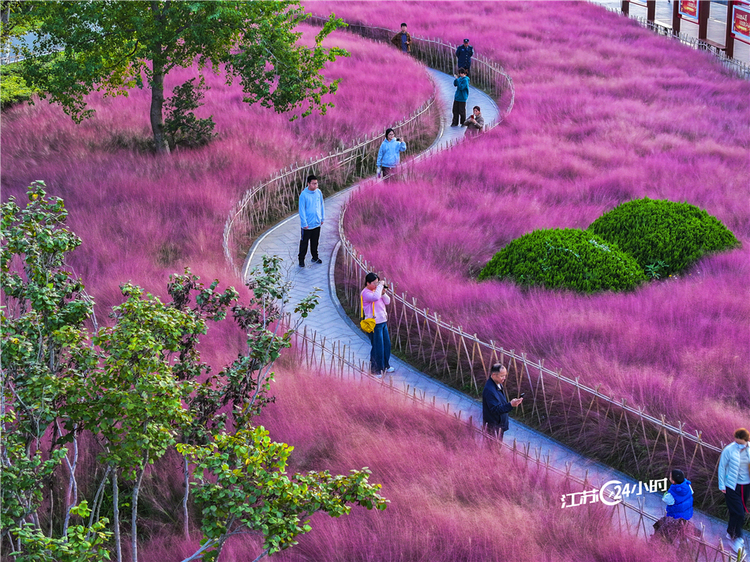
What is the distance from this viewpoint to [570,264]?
36.9ft

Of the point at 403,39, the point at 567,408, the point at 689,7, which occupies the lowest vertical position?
the point at 567,408

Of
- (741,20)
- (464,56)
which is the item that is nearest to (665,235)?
(464,56)

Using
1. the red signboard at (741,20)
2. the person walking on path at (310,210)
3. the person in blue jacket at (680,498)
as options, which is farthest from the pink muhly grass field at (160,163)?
the red signboard at (741,20)

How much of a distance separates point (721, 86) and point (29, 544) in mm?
24367

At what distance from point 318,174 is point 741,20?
16.2 m

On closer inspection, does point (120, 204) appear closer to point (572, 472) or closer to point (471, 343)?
point (471, 343)

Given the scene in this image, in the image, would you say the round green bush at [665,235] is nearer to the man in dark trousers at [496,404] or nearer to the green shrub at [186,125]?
the man in dark trousers at [496,404]

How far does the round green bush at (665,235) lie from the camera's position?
486 inches

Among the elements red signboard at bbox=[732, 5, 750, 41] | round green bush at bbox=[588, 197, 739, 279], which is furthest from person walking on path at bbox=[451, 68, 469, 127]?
red signboard at bbox=[732, 5, 750, 41]

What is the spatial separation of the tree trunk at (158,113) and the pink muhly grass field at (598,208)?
5.05 meters

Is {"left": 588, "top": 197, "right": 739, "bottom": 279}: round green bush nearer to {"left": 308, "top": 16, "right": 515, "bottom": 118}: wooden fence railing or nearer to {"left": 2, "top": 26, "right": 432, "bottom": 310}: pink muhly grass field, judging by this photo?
{"left": 2, "top": 26, "right": 432, "bottom": 310}: pink muhly grass field

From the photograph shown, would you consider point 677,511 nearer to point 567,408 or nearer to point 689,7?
point 567,408

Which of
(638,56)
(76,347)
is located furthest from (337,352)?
(638,56)

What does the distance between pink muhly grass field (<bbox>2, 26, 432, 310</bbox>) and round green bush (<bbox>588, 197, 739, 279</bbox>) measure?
625 cm
